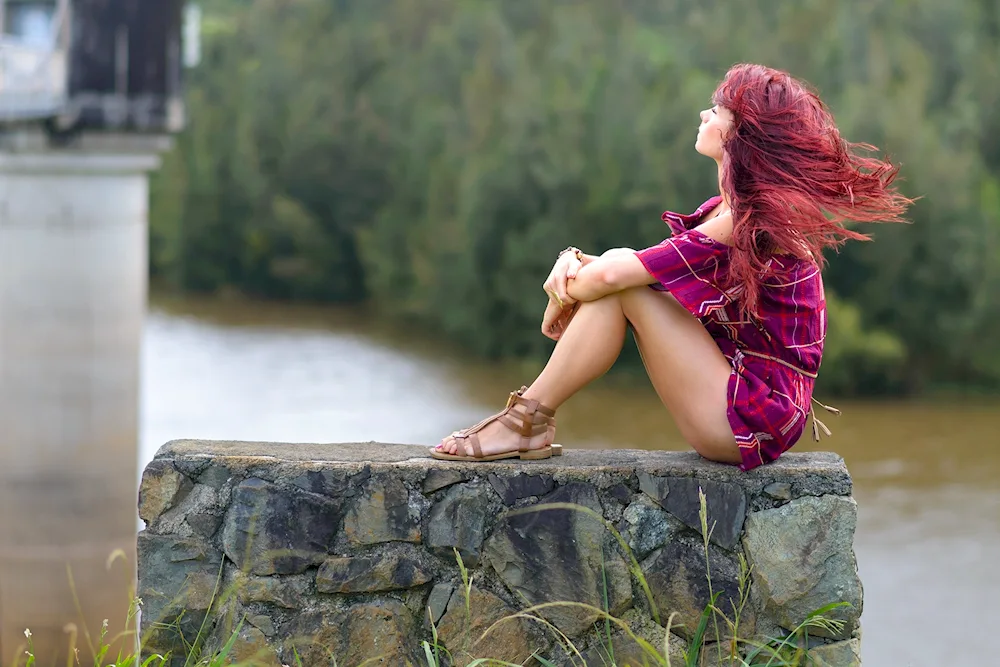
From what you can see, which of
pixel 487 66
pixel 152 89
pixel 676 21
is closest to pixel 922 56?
pixel 487 66

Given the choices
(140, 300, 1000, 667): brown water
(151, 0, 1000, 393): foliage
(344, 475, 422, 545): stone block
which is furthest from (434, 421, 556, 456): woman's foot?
(151, 0, 1000, 393): foliage

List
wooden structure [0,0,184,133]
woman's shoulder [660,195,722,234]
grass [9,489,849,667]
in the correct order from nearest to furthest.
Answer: grass [9,489,849,667], woman's shoulder [660,195,722,234], wooden structure [0,0,184,133]

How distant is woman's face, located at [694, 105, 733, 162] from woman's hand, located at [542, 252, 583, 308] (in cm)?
32

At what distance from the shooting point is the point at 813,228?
7.78 ft

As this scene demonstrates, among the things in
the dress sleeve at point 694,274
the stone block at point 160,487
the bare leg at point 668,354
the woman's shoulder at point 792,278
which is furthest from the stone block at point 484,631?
the woman's shoulder at point 792,278

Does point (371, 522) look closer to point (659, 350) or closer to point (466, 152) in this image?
point (659, 350)

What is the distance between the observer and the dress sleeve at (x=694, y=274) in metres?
2.41

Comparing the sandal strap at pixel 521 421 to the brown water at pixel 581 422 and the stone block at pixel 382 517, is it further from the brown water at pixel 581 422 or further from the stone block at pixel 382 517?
the brown water at pixel 581 422

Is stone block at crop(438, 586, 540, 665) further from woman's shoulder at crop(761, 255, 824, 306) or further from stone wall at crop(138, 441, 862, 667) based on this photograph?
woman's shoulder at crop(761, 255, 824, 306)

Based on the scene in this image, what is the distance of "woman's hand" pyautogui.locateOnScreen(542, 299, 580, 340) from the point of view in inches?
103

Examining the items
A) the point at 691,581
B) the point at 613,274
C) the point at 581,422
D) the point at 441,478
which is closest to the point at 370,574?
the point at 441,478

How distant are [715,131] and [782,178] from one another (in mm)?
167

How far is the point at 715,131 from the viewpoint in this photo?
2.49 meters

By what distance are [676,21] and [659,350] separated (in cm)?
2156
